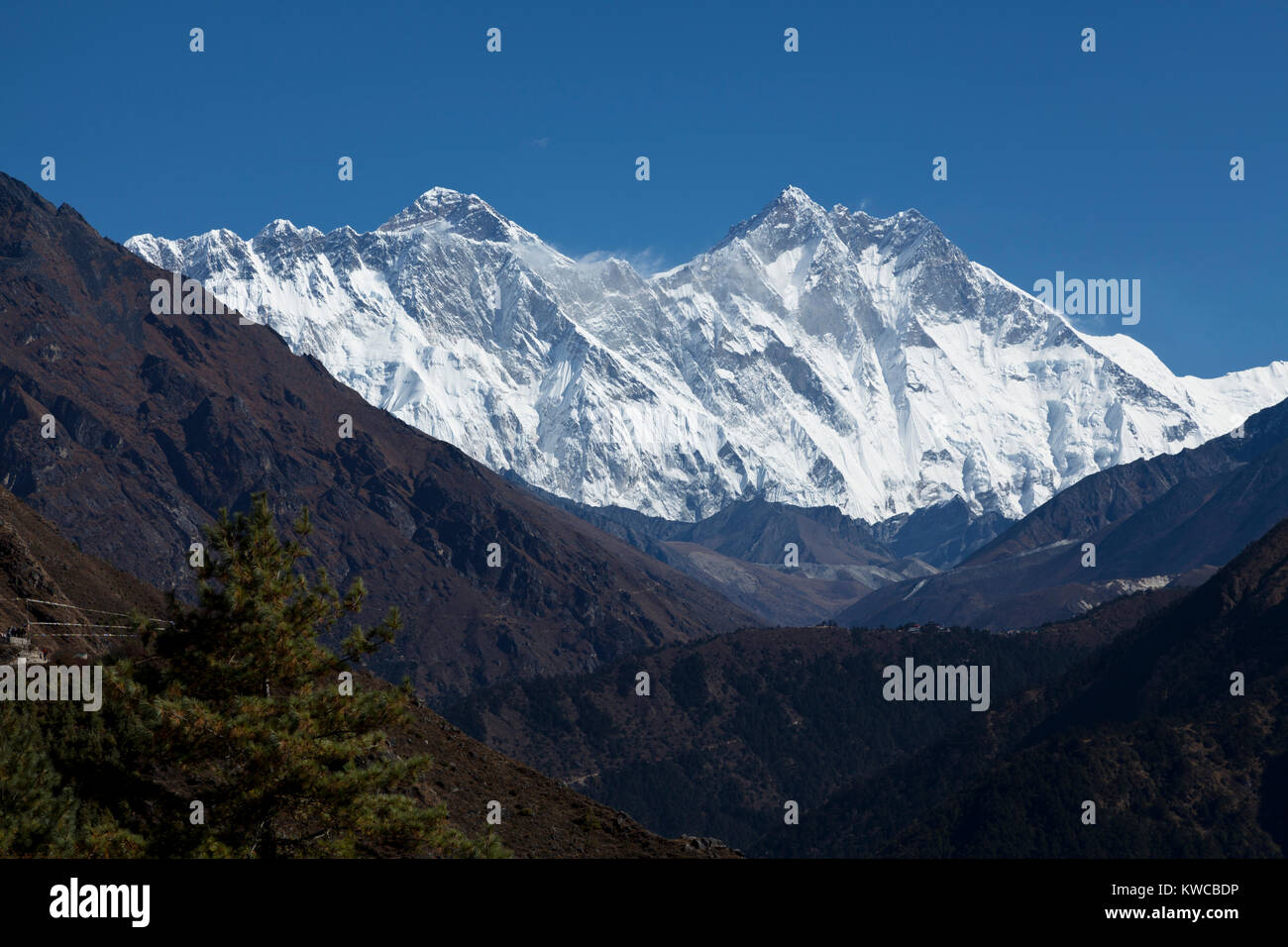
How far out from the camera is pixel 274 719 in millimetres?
40781

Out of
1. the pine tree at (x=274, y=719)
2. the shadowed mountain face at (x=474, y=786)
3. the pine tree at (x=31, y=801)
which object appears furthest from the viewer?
the shadowed mountain face at (x=474, y=786)

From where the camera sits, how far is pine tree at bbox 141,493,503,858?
130 feet

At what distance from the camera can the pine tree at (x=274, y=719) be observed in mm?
39719

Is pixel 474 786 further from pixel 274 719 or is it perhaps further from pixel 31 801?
pixel 31 801

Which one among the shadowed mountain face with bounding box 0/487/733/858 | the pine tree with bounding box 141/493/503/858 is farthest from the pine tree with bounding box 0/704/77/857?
the pine tree with bounding box 141/493/503/858

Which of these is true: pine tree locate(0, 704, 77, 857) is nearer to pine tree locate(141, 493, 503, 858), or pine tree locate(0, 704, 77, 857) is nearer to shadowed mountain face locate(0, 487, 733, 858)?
shadowed mountain face locate(0, 487, 733, 858)

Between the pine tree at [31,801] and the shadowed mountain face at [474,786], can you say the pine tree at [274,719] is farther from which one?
the pine tree at [31,801]

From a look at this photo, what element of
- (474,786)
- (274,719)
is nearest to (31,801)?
(274,719)

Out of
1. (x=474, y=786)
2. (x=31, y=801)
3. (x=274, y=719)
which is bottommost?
(x=474, y=786)

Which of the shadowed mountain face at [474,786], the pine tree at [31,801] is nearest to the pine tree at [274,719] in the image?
the shadowed mountain face at [474,786]
